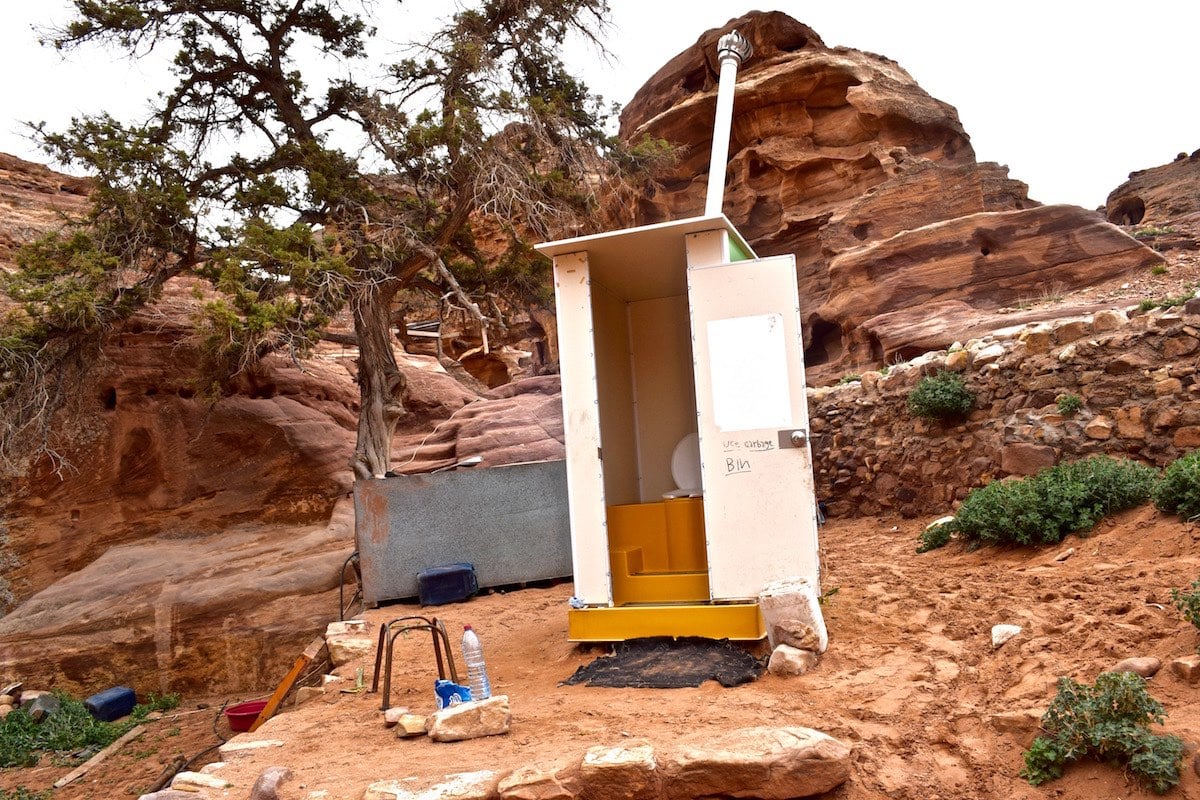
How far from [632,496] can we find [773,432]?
202 cm

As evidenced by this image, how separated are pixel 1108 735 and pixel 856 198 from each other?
2209 cm

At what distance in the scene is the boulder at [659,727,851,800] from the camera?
3469 mm

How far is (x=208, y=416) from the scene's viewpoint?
15.0 m

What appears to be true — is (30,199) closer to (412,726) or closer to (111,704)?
Answer: (111,704)

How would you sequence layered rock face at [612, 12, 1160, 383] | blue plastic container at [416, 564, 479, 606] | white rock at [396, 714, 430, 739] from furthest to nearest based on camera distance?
layered rock face at [612, 12, 1160, 383] → blue plastic container at [416, 564, 479, 606] → white rock at [396, 714, 430, 739]

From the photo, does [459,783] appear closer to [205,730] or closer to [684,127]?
[205,730]

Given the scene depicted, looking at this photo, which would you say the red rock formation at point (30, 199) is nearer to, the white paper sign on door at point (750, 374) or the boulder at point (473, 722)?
the white paper sign on door at point (750, 374)

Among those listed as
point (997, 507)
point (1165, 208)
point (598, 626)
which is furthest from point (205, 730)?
point (1165, 208)

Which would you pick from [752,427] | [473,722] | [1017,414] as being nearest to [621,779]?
[473,722]

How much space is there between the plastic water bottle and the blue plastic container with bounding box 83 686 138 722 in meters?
7.82

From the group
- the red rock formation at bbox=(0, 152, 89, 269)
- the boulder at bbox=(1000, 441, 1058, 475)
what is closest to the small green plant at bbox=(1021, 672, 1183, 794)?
the boulder at bbox=(1000, 441, 1058, 475)

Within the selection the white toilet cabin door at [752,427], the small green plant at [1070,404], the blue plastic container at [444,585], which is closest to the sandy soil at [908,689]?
the white toilet cabin door at [752,427]

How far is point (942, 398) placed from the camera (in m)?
10.0

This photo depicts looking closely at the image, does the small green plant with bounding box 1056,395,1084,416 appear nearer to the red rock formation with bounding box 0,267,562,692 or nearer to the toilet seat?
the toilet seat
